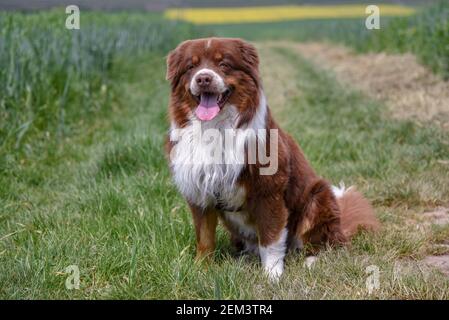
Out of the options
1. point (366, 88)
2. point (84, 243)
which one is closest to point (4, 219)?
point (84, 243)

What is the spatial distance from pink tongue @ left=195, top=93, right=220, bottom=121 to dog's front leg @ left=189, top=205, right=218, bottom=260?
613 mm

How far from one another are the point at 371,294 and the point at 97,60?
7.73 m

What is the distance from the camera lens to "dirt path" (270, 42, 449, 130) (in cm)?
810

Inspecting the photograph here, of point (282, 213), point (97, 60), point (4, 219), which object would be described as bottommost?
point (4, 219)

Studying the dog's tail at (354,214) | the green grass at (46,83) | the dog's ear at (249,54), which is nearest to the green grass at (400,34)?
the green grass at (46,83)

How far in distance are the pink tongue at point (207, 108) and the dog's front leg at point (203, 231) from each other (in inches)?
24.2

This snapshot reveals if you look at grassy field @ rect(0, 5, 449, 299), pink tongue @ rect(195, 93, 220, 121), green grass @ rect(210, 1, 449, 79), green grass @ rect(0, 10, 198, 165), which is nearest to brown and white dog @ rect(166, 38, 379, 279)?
pink tongue @ rect(195, 93, 220, 121)

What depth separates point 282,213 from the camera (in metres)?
3.90

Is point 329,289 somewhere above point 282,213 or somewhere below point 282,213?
below

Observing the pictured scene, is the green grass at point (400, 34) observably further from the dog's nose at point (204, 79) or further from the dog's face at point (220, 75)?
the dog's nose at point (204, 79)

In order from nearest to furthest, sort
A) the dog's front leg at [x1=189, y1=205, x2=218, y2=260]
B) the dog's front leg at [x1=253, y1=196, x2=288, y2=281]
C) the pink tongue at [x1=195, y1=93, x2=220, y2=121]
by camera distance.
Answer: the pink tongue at [x1=195, y1=93, x2=220, y2=121] < the dog's front leg at [x1=253, y1=196, x2=288, y2=281] < the dog's front leg at [x1=189, y1=205, x2=218, y2=260]

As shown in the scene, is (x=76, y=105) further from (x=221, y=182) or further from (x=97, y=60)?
(x=221, y=182)

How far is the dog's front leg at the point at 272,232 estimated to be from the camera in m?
3.86

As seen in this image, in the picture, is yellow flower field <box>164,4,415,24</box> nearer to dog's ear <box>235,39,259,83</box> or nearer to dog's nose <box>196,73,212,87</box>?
dog's ear <box>235,39,259,83</box>
